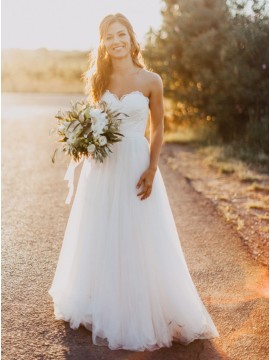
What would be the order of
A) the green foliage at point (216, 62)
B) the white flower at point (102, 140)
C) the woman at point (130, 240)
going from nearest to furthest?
the white flower at point (102, 140) → the woman at point (130, 240) → the green foliage at point (216, 62)

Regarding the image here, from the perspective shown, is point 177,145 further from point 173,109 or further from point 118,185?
point 118,185

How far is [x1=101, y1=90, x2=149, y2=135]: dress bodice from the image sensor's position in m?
3.91

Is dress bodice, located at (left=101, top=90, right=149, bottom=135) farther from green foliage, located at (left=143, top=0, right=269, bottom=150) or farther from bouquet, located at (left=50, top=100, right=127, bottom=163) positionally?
green foliage, located at (left=143, top=0, right=269, bottom=150)

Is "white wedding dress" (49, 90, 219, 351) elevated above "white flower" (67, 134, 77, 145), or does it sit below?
below

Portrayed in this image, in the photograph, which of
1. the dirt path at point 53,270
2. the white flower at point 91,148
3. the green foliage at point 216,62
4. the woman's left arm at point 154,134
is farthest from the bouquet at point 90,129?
the green foliage at point 216,62

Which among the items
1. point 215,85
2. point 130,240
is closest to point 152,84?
point 130,240

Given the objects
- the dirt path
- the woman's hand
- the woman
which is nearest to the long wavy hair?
the woman

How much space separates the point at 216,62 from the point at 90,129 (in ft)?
38.1

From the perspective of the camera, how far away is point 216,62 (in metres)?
14.7

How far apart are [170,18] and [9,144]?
6.34 meters

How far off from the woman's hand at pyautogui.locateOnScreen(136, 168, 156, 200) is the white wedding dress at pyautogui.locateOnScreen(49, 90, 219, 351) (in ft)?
0.18

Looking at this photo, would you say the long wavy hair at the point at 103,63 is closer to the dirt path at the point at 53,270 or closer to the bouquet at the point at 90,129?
the bouquet at the point at 90,129

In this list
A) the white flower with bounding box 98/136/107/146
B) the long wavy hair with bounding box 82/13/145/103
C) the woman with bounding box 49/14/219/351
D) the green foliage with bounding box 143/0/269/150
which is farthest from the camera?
the green foliage with bounding box 143/0/269/150

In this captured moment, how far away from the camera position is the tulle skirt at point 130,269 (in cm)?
387
